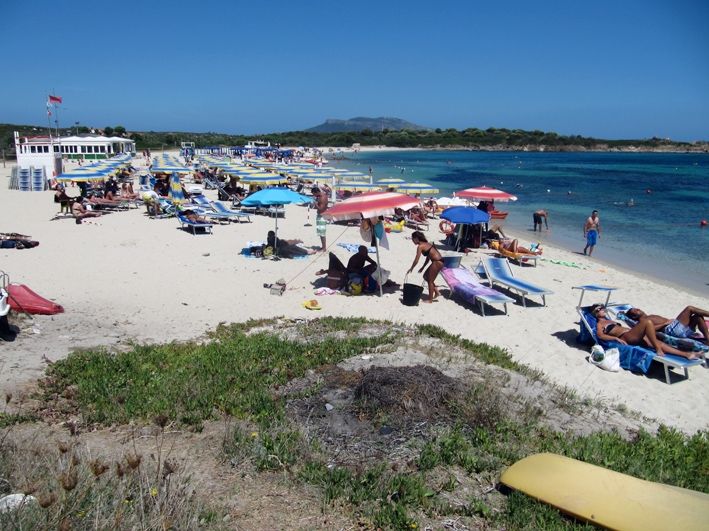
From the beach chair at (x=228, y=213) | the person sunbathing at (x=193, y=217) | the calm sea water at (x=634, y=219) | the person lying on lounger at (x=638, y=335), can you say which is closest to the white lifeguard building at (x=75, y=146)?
the beach chair at (x=228, y=213)

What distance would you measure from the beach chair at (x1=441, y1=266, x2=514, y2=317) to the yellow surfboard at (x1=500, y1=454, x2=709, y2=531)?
16.7 feet

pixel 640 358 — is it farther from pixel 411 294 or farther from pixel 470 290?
pixel 411 294

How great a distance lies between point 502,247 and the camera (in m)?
12.7

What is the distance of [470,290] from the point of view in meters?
8.83

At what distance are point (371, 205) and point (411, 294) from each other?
1695 mm

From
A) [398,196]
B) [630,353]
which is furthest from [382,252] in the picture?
[630,353]

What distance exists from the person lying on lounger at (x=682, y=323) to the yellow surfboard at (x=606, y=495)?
4.21 metres

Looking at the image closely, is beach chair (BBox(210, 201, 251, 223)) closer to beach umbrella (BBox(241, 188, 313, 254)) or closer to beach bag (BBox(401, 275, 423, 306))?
beach umbrella (BBox(241, 188, 313, 254))

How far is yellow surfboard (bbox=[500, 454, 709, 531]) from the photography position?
9.37ft

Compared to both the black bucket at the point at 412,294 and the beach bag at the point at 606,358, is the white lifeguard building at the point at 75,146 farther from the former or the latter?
the beach bag at the point at 606,358

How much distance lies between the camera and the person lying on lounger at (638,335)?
655cm

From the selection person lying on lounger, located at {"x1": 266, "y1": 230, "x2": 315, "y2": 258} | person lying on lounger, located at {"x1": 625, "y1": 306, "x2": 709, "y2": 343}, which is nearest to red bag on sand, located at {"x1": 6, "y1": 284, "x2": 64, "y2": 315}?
person lying on lounger, located at {"x1": 266, "y1": 230, "x2": 315, "y2": 258}

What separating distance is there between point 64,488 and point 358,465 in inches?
70.7

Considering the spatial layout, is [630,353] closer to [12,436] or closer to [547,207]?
[12,436]
